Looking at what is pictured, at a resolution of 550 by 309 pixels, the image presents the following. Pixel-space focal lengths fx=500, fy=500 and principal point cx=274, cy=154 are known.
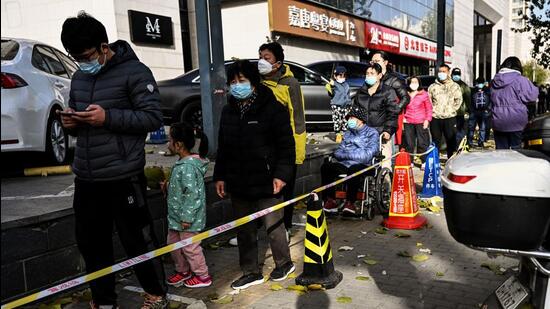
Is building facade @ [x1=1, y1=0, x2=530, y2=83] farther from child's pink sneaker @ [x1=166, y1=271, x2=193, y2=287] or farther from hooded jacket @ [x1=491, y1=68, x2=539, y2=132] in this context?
child's pink sneaker @ [x1=166, y1=271, x2=193, y2=287]

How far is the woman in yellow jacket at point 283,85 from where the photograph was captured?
4711mm

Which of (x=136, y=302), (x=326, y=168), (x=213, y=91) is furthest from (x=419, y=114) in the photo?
(x=136, y=302)

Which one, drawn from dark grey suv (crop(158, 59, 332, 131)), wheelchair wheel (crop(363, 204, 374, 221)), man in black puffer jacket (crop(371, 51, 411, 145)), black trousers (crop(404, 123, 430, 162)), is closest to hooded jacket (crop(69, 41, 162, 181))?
wheelchair wheel (crop(363, 204, 374, 221))

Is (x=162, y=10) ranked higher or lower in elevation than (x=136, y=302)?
higher

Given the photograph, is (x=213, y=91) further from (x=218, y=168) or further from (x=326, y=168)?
(x=218, y=168)

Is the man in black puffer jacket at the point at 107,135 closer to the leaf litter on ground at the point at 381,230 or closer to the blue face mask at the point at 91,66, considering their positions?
the blue face mask at the point at 91,66

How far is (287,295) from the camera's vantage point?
3.92m

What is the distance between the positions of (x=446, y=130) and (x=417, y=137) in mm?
543

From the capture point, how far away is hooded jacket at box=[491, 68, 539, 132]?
20.7 feet

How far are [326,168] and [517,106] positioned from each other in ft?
8.37

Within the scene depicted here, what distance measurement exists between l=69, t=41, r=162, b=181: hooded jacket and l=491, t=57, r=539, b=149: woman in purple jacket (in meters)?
4.91

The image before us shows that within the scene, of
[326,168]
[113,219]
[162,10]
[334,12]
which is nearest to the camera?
[113,219]

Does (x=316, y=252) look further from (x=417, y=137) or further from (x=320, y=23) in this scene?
(x=320, y=23)

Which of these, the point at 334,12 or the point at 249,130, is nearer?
the point at 249,130
